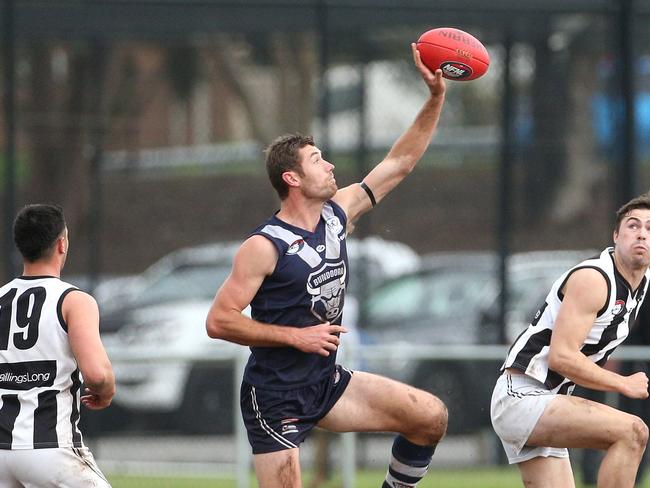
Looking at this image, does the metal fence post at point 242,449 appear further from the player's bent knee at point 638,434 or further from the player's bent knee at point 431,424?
the player's bent knee at point 638,434

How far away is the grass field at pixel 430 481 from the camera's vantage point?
35.6 ft

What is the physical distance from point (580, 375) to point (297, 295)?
4.68 feet

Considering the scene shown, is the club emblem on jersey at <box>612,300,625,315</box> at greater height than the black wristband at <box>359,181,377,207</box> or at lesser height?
lesser

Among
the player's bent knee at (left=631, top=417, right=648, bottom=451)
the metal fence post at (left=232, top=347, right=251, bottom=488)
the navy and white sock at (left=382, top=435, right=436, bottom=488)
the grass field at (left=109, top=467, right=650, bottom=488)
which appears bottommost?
the grass field at (left=109, top=467, right=650, bottom=488)

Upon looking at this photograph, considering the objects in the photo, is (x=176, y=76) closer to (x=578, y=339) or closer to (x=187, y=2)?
(x=187, y=2)

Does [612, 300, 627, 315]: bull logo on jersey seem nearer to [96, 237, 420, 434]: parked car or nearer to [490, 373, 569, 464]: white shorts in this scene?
[490, 373, 569, 464]: white shorts

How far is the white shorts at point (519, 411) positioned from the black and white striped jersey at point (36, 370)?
7.25 feet

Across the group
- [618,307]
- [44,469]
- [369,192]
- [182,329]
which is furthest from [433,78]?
[182,329]

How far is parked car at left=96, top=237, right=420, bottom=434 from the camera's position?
11.2m

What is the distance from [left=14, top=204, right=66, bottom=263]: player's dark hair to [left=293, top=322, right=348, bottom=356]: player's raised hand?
4.27 feet

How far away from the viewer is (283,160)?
7.00 m

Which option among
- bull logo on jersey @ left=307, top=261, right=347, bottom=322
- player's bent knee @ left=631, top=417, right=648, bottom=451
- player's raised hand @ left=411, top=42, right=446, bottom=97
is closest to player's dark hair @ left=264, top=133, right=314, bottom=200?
bull logo on jersey @ left=307, top=261, right=347, bottom=322

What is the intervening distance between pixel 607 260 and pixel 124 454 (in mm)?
5794

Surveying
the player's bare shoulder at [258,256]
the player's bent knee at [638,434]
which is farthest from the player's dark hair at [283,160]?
the player's bent knee at [638,434]
